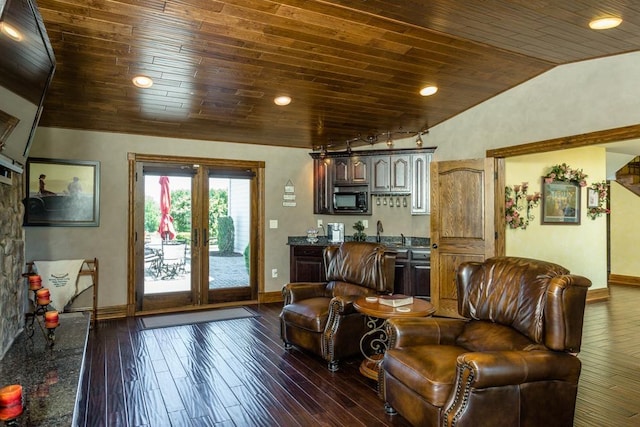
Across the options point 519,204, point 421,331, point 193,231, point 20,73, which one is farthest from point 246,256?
point 20,73

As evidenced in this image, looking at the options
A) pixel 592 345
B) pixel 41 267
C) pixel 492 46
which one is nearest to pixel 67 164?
pixel 41 267

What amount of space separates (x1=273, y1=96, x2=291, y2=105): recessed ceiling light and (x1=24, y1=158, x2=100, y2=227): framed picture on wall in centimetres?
249

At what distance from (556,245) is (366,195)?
122 inches

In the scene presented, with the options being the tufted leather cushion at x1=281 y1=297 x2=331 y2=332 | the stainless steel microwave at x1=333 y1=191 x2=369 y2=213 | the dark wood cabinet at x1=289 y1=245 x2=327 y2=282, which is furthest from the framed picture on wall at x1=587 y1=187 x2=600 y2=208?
the tufted leather cushion at x1=281 y1=297 x2=331 y2=332

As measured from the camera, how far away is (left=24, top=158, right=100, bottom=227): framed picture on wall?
487 centimetres

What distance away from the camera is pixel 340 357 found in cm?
358

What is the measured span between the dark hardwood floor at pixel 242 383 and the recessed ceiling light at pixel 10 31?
2.25 metres

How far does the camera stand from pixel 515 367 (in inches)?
82.9

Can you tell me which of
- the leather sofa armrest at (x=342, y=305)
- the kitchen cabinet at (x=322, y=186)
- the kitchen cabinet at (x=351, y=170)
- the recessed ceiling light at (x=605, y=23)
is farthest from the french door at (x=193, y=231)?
the recessed ceiling light at (x=605, y=23)

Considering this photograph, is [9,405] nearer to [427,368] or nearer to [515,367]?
[427,368]

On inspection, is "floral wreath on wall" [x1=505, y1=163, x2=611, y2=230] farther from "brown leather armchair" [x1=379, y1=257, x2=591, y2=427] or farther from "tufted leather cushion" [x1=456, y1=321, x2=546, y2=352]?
"tufted leather cushion" [x1=456, y1=321, x2=546, y2=352]

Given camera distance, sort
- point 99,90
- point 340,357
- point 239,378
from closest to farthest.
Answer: point 239,378
point 340,357
point 99,90

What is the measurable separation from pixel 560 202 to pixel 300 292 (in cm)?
468

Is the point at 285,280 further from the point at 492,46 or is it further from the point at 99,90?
the point at 492,46
